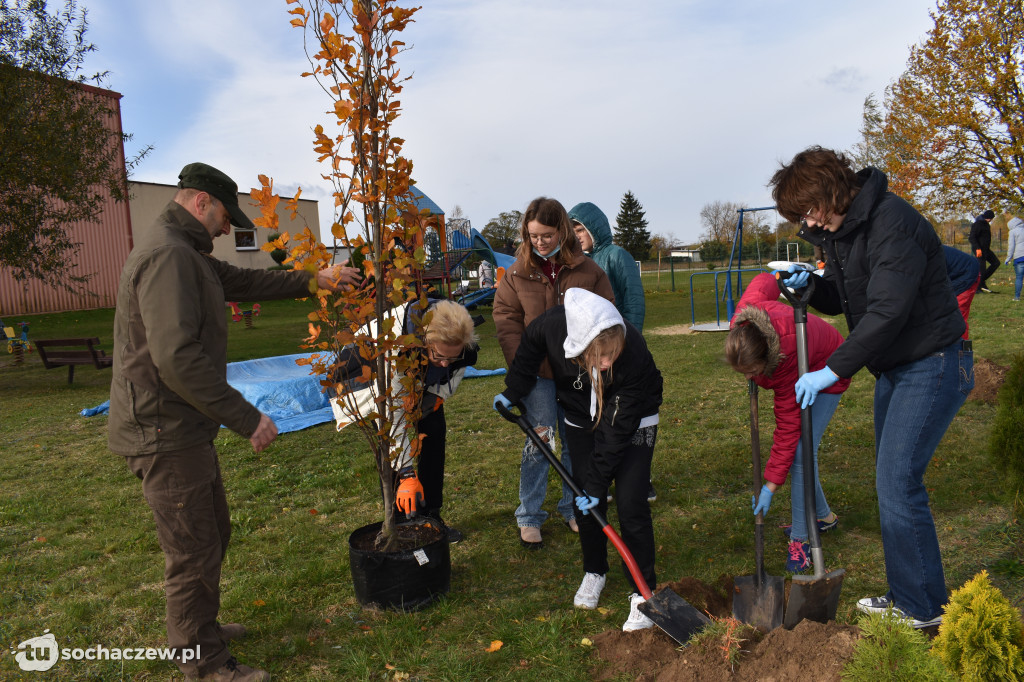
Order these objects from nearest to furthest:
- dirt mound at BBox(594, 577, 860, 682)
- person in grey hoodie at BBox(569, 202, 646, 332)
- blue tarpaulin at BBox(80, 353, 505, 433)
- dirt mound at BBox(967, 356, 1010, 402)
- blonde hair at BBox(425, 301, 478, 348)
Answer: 1. dirt mound at BBox(594, 577, 860, 682)
2. blonde hair at BBox(425, 301, 478, 348)
3. person in grey hoodie at BBox(569, 202, 646, 332)
4. dirt mound at BBox(967, 356, 1010, 402)
5. blue tarpaulin at BBox(80, 353, 505, 433)

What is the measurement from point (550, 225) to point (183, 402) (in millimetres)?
1953

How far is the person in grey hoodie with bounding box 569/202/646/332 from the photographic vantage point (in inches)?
168

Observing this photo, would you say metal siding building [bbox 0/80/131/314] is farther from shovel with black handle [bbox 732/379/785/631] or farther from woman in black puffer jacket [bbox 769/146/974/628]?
woman in black puffer jacket [bbox 769/146/974/628]

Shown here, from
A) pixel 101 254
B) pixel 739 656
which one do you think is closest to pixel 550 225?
pixel 739 656

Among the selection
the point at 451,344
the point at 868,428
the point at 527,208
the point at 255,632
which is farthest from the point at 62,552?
the point at 868,428

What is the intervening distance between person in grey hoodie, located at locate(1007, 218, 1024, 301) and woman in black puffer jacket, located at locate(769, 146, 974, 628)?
14330 mm

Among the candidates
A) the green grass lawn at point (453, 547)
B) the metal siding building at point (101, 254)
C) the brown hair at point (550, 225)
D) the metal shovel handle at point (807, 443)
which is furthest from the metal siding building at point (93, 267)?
the metal shovel handle at point (807, 443)

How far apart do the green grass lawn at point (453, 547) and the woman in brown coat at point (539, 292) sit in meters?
0.35

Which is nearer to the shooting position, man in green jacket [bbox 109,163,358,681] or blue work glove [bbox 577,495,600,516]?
man in green jacket [bbox 109,163,358,681]

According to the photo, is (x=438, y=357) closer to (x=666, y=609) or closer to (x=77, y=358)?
(x=666, y=609)

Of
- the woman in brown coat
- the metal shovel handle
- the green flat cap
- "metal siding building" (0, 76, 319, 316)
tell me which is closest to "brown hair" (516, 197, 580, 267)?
the woman in brown coat

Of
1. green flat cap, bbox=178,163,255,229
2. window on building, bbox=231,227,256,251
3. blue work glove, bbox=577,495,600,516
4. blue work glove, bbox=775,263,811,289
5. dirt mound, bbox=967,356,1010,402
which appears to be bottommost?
dirt mound, bbox=967,356,1010,402

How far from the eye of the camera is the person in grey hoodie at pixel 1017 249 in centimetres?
1387

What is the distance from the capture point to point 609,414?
9.56 ft
